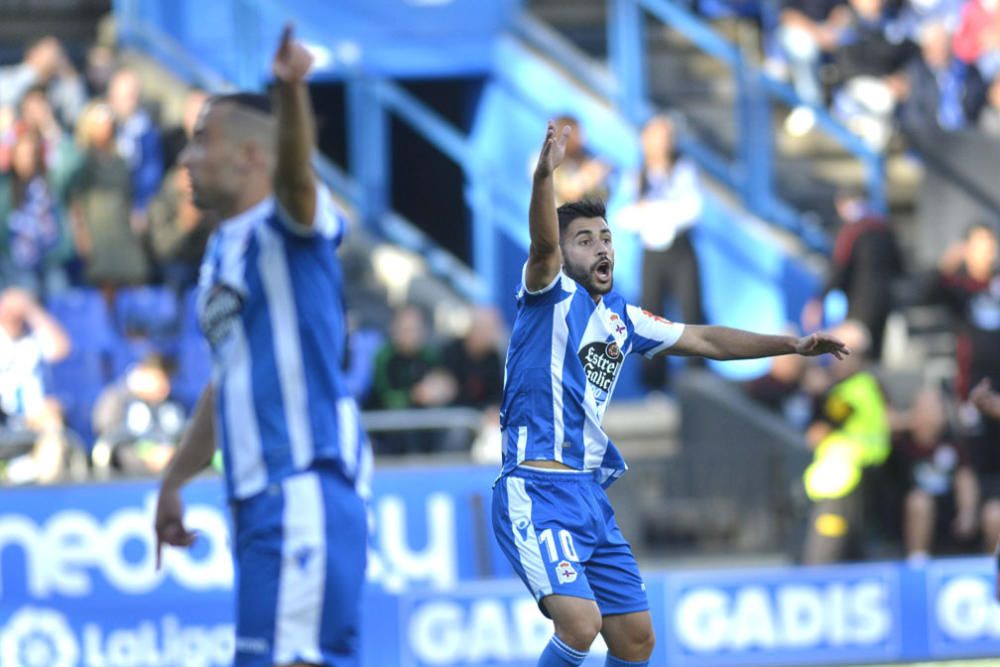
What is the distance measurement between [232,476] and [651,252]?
10882 mm

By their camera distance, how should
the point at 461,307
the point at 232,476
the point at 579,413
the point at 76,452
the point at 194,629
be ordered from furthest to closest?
the point at 461,307 < the point at 76,452 < the point at 194,629 < the point at 579,413 < the point at 232,476

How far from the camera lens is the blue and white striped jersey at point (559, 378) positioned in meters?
6.95

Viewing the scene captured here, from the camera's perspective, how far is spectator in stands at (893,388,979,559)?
13805 millimetres

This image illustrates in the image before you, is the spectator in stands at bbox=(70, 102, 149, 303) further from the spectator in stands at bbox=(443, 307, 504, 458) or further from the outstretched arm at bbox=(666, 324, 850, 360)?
the outstretched arm at bbox=(666, 324, 850, 360)

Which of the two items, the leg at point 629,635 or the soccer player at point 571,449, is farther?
the leg at point 629,635

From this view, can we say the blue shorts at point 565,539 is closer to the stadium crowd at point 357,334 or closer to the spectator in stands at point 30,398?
the stadium crowd at point 357,334

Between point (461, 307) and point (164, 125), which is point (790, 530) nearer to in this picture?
point (461, 307)

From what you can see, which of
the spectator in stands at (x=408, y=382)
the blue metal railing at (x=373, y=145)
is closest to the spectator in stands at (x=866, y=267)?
the blue metal railing at (x=373, y=145)

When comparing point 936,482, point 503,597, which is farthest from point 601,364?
point 936,482

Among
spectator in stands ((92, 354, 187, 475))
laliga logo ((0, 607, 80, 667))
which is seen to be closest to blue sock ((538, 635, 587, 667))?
laliga logo ((0, 607, 80, 667))

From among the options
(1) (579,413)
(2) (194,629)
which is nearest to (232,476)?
(1) (579,413)

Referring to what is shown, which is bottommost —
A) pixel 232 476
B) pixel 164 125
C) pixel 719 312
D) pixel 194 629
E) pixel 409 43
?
pixel 194 629

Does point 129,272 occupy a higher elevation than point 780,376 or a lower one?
higher

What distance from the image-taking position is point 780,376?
15.1 meters
